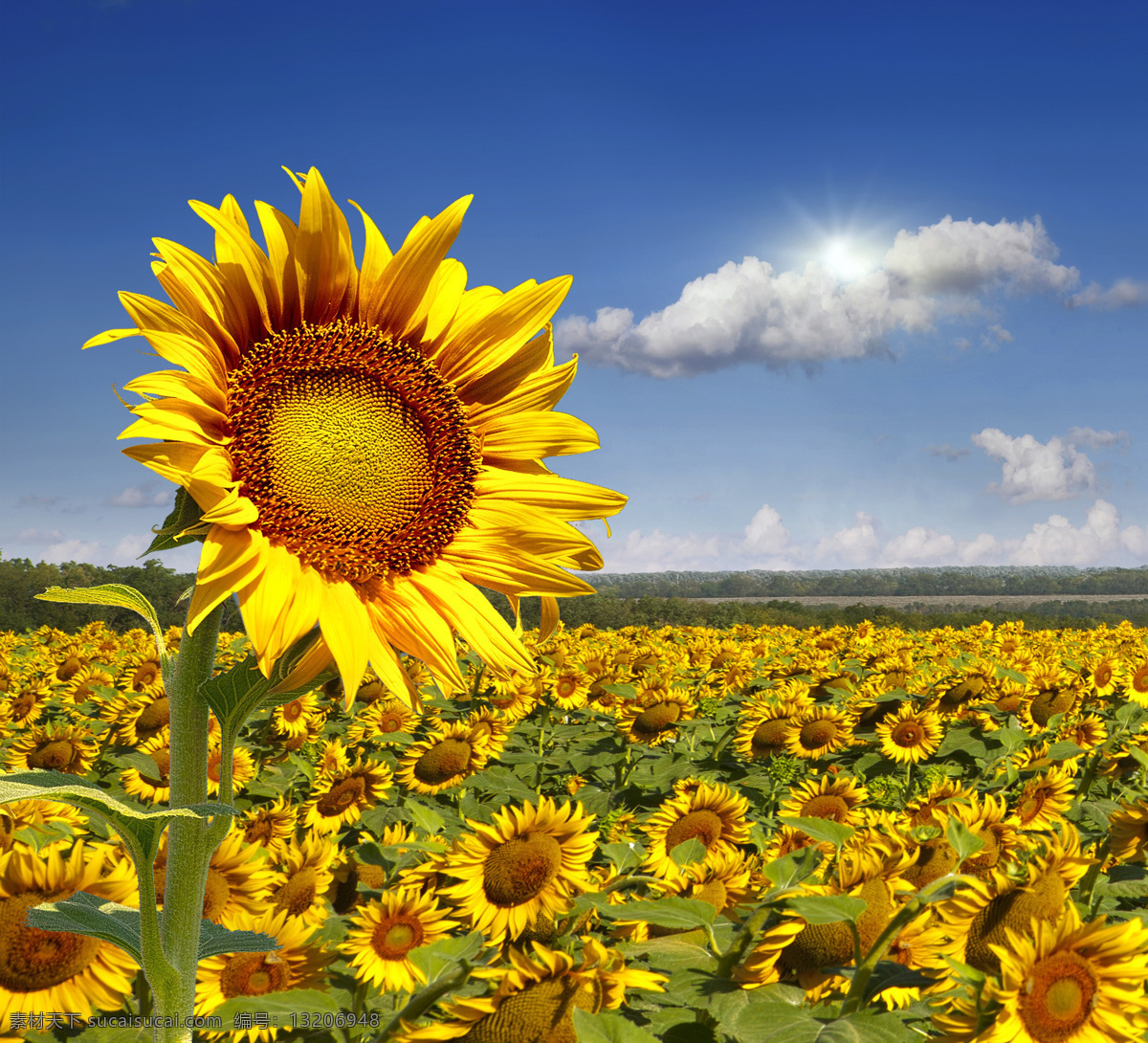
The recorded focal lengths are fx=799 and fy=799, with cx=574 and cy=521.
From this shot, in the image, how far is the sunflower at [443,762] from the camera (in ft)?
17.9

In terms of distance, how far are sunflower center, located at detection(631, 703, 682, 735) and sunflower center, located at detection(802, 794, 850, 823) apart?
8.30 feet

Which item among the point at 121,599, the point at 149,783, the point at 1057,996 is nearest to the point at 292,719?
the point at 149,783

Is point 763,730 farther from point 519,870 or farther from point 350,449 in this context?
point 350,449

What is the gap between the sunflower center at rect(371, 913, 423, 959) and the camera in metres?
2.80

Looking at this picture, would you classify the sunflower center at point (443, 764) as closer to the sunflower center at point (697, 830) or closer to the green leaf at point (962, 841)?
the sunflower center at point (697, 830)

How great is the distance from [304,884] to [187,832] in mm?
1829

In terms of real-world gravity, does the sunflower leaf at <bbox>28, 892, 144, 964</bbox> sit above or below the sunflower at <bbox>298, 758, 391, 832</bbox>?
above

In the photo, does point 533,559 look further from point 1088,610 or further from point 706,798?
point 1088,610

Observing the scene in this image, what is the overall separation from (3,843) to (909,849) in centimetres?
317

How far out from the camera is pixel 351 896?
3660 millimetres

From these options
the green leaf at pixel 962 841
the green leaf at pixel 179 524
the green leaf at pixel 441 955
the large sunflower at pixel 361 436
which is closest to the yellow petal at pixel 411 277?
the large sunflower at pixel 361 436

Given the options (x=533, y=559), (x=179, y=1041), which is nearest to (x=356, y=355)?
(x=533, y=559)

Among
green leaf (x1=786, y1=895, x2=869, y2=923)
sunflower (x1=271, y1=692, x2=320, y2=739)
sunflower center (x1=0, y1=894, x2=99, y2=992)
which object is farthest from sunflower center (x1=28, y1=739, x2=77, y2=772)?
green leaf (x1=786, y1=895, x2=869, y2=923)

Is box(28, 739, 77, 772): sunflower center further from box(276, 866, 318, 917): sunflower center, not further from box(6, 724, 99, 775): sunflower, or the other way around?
box(276, 866, 318, 917): sunflower center
